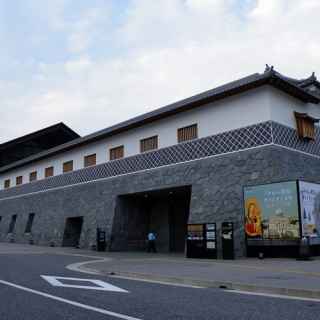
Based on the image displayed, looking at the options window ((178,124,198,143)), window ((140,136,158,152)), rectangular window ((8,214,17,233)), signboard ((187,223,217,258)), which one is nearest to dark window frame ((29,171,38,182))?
rectangular window ((8,214,17,233))

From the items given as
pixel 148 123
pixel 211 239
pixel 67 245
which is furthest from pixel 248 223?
pixel 67 245

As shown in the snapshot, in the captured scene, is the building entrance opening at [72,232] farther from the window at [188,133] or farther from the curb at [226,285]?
the curb at [226,285]

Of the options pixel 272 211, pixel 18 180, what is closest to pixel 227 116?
pixel 272 211

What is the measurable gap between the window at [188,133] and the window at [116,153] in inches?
200

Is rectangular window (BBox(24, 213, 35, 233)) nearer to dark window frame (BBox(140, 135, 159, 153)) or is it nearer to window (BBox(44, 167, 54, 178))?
window (BBox(44, 167, 54, 178))

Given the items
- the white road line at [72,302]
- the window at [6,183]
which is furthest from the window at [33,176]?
the white road line at [72,302]

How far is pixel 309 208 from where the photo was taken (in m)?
17.7

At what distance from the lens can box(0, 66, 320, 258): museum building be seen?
18.5 m

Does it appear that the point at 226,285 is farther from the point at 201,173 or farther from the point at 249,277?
the point at 201,173

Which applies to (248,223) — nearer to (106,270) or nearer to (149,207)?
(106,270)

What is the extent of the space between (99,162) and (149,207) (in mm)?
4395

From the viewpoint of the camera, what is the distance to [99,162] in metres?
28.7

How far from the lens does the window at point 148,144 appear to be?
2454 centimetres

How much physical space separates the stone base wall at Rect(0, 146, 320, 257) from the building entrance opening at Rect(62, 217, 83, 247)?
383 mm
